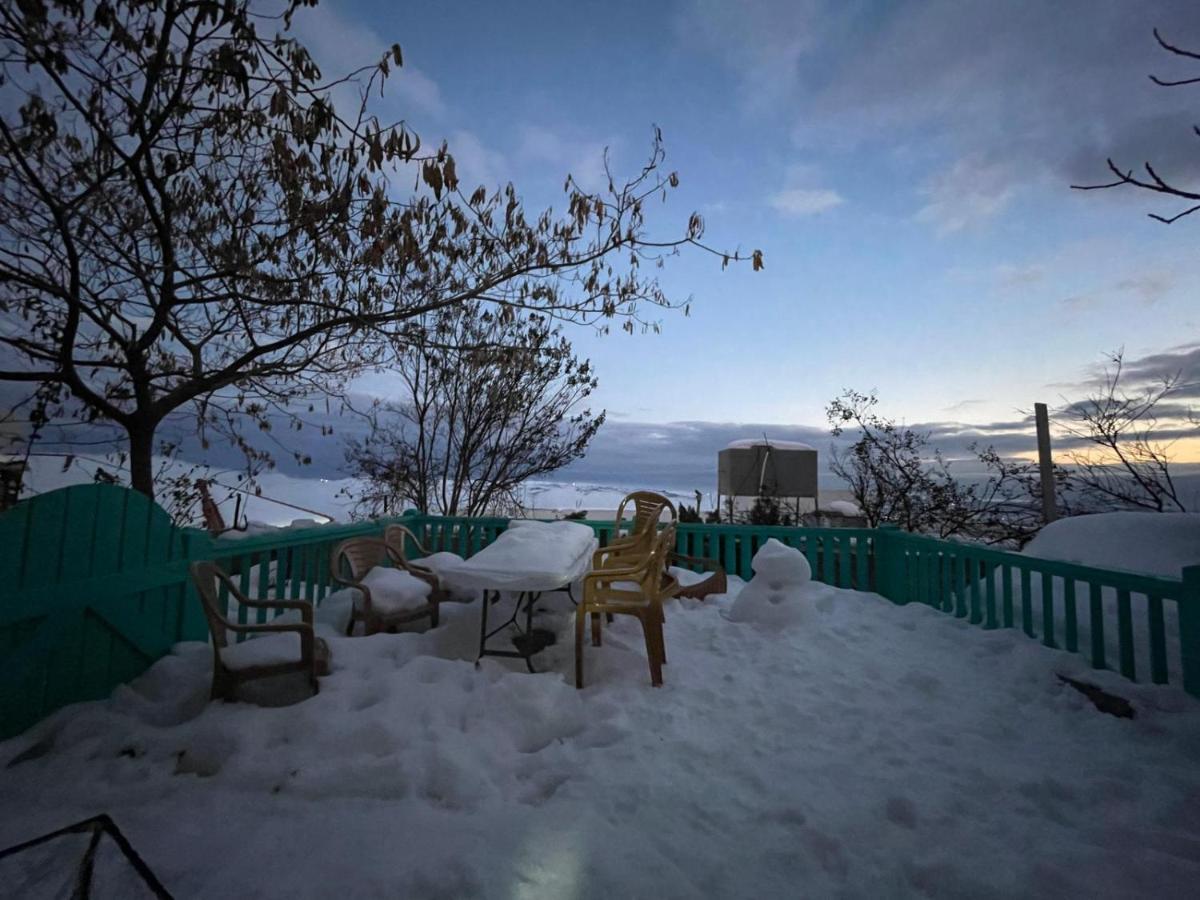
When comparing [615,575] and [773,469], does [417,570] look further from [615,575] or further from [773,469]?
[773,469]

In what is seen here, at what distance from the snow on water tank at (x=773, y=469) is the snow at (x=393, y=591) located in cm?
704

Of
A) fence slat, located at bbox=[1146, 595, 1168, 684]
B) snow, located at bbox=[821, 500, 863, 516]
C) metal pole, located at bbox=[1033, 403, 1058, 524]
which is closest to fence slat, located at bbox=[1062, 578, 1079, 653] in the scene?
fence slat, located at bbox=[1146, 595, 1168, 684]

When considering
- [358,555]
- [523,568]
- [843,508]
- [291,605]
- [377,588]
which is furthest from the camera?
[843,508]

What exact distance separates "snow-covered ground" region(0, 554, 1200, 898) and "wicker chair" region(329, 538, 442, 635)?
0.92 feet

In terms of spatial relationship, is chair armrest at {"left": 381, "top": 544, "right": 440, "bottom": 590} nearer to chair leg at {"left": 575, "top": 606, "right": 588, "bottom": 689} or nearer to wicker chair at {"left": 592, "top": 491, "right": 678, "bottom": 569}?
wicker chair at {"left": 592, "top": 491, "right": 678, "bottom": 569}

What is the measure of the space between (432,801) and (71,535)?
221 cm

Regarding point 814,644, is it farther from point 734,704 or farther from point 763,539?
point 763,539


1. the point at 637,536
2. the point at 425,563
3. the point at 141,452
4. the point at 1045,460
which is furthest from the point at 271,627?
the point at 1045,460

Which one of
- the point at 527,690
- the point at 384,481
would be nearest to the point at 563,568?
the point at 527,690

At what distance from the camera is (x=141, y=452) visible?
5.21 meters

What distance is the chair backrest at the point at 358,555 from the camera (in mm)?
4215

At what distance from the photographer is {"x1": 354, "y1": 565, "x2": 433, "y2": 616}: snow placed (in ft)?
13.1

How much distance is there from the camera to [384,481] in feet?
30.3

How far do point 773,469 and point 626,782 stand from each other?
827 centimetres
